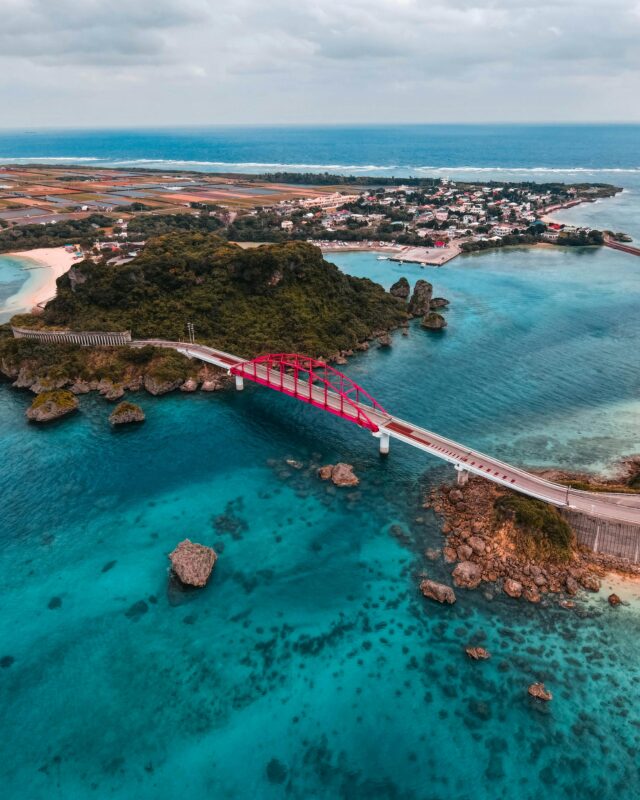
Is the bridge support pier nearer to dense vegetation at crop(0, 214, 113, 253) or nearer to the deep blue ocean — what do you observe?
the deep blue ocean

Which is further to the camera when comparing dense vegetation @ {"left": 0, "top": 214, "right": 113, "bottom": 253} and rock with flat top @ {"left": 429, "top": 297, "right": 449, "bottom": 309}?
dense vegetation @ {"left": 0, "top": 214, "right": 113, "bottom": 253}

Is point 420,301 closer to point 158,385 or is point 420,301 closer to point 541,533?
point 158,385

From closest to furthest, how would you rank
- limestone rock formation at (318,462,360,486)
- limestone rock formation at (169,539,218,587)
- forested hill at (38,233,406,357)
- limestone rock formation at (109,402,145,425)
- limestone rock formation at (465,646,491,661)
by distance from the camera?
limestone rock formation at (465,646,491,661) < limestone rock formation at (169,539,218,587) < limestone rock formation at (318,462,360,486) < limestone rock formation at (109,402,145,425) < forested hill at (38,233,406,357)

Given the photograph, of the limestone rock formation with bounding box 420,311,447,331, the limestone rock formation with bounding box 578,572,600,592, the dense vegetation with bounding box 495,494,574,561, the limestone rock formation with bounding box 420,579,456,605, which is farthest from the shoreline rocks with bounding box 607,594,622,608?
the limestone rock formation with bounding box 420,311,447,331

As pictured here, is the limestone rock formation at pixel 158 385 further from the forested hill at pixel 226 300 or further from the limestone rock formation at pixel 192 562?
the limestone rock formation at pixel 192 562

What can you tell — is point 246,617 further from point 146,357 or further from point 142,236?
point 142,236

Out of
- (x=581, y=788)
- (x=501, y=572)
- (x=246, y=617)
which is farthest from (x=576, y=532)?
(x=246, y=617)
